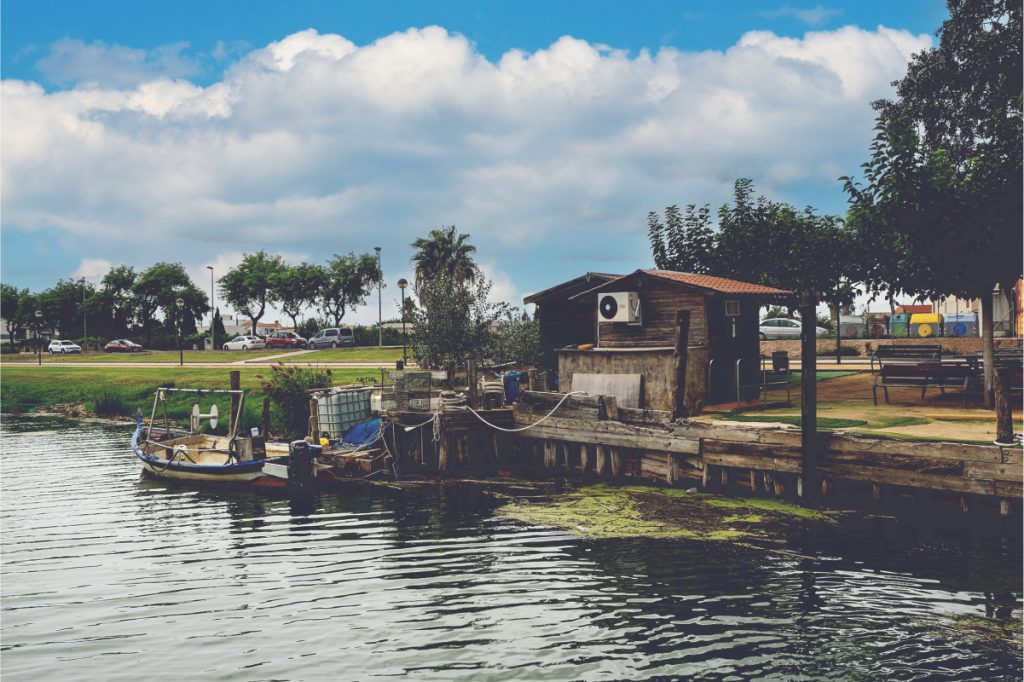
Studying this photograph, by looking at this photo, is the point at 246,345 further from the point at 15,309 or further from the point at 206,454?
the point at 15,309

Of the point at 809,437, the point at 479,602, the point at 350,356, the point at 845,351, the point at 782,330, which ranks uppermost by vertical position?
the point at 782,330

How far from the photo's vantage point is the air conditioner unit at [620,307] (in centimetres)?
2791

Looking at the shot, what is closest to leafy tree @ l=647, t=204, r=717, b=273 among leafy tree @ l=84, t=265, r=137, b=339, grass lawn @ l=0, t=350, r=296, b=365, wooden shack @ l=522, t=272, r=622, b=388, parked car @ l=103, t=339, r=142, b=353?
wooden shack @ l=522, t=272, r=622, b=388

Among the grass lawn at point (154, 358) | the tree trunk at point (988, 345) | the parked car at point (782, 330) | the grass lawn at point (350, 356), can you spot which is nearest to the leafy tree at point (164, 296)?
the grass lawn at point (154, 358)

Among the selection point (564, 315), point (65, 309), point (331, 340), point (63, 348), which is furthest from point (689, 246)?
point (65, 309)

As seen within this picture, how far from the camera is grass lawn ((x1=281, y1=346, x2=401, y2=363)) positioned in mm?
58000

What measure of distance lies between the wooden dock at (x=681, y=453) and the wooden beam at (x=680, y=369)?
0.40 meters

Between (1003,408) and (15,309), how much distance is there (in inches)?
5212

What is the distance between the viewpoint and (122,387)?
154 feet

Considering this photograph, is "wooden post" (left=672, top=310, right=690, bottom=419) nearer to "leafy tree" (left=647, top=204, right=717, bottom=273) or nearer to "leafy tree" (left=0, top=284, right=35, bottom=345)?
"leafy tree" (left=647, top=204, right=717, bottom=273)

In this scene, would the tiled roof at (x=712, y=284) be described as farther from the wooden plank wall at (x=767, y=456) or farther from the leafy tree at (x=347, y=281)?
the leafy tree at (x=347, y=281)

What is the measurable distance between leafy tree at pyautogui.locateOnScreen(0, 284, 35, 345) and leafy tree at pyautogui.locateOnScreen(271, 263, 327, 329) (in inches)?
1603

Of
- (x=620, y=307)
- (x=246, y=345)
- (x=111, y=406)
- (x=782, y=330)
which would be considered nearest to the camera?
(x=620, y=307)

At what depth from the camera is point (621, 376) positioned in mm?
25047
